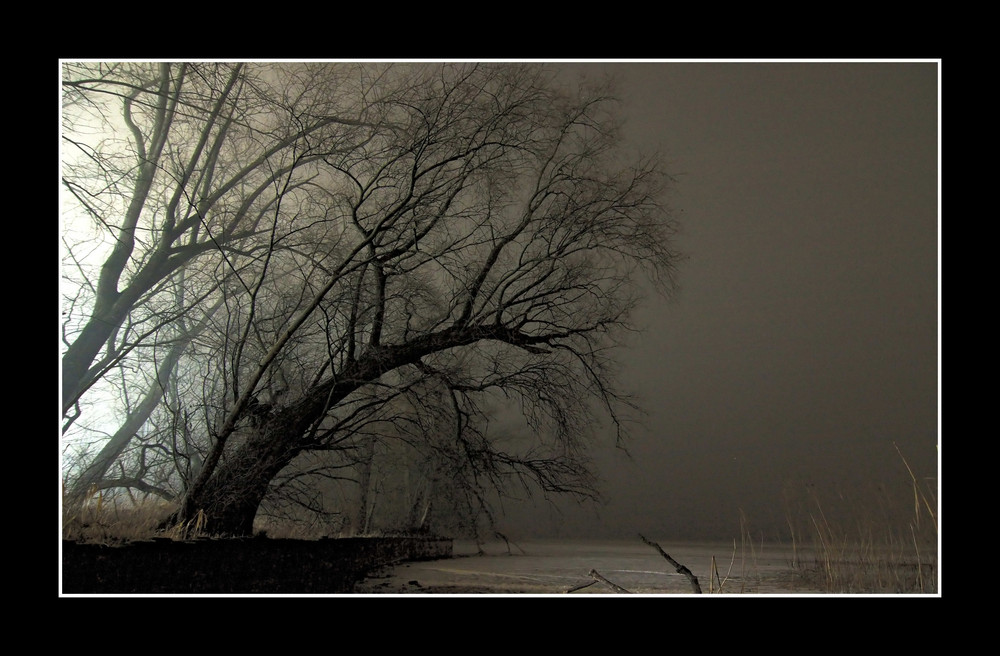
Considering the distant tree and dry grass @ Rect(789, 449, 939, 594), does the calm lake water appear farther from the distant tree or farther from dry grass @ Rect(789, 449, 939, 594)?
the distant tree

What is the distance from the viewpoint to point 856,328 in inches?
123

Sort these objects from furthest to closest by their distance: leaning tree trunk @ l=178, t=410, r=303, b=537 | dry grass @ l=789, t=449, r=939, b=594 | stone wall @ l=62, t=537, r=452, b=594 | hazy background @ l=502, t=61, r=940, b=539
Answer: hazy background @ l=502, t=61, r=940, b=539 < leaning tree trunk @ l=178, t=410, r=303, b=537 < dry grass @ l=789, t=449, r=939, b=594 < stone wall @ l=62, t=537, r=452, b=594

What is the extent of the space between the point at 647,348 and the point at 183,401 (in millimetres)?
2198

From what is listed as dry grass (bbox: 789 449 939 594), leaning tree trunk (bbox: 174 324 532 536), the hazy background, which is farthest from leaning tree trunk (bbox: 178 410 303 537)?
dry grass (bbox: 789 449 939 594)

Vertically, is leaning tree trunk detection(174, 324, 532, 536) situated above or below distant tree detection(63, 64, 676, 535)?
below

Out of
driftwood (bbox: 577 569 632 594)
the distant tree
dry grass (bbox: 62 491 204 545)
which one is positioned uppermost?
the distant tree

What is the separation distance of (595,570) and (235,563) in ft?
4.97

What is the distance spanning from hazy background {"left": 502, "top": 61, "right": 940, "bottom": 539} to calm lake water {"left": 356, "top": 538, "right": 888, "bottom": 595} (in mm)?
126

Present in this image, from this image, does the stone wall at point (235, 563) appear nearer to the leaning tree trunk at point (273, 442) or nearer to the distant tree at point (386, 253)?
the leaning tree trunk at point (273, 442)

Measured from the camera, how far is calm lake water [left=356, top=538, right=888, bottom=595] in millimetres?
2680

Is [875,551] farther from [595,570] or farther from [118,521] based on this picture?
[118,521]

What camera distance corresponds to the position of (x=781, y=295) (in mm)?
3178
